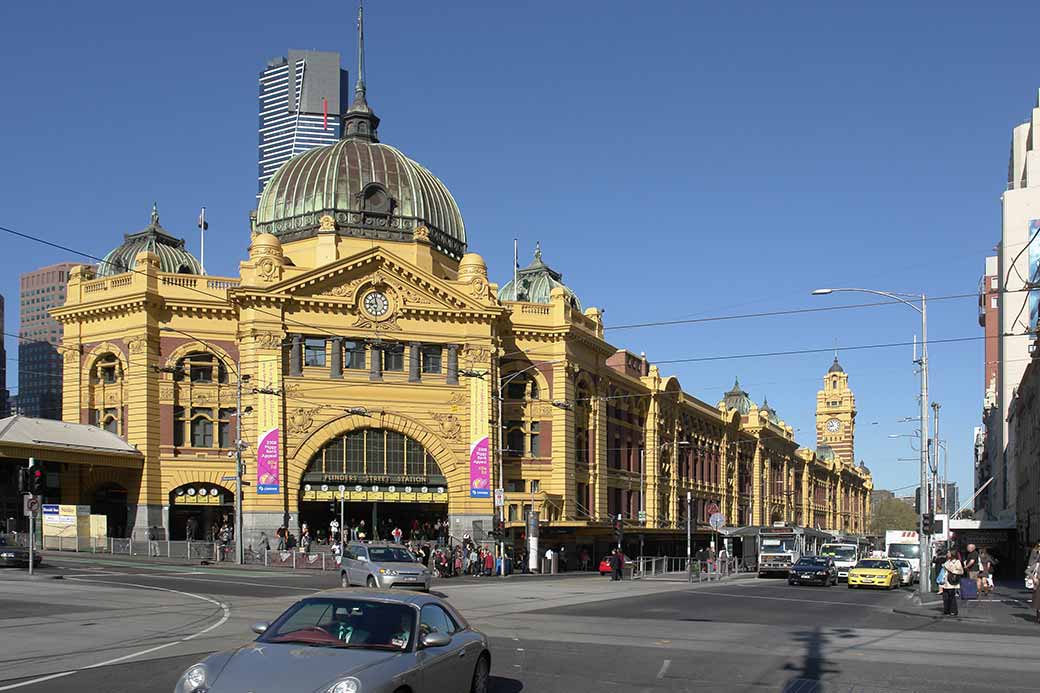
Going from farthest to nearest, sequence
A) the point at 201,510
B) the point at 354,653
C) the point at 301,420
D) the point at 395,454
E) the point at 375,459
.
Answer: the point at 395,454 < the point at 201,510 < the point at 375,459 < the point at 301,420 < the point at 354,653

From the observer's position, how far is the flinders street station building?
2416 inches

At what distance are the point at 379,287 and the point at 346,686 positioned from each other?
54.7 metres

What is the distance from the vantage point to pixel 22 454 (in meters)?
56.1

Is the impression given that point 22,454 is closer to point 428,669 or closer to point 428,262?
point 428,262

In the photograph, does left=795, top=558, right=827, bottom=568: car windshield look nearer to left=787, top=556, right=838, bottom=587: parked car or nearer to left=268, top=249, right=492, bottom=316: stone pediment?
left=787, top=556, right=838, bottom=587: parked car

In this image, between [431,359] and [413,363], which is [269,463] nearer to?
[413,363]

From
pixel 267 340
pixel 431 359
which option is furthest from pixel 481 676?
pixel 431 359

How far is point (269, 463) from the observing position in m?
60.3

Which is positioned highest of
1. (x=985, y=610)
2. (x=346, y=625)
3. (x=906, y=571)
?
(x=346, y=625)

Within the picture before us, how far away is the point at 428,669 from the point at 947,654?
12.2 m

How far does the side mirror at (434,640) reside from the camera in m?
11.6

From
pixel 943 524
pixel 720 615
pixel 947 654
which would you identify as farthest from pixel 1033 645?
pixel 943 524

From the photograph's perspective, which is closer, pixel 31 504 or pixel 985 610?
pixel 985 610

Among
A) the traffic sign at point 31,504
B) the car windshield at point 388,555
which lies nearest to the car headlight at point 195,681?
the car windshield at point 388,555
